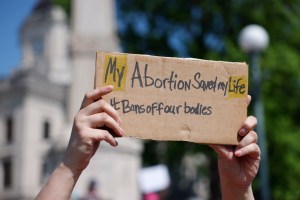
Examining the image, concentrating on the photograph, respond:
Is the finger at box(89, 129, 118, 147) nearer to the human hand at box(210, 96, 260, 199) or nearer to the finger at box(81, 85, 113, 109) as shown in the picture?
the finger at box(81, 85, 113, 109)

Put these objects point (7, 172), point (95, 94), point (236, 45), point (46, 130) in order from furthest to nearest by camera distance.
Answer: point (46, 130) → point (7, 172) → point (236, 45) → point (95, 94)

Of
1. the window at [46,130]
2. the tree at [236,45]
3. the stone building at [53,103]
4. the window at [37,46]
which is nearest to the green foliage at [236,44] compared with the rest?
the tree at [236,45]

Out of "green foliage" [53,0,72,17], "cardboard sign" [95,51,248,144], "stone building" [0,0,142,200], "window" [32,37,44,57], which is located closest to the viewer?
"cardboard sign" [95,51,248,144]

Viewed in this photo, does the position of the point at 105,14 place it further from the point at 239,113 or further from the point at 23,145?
the point at 23,145

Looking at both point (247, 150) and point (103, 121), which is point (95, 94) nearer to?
point (103, 121)

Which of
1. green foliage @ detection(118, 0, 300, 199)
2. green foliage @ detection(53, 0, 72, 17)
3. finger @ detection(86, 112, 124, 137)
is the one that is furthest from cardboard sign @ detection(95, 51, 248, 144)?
green foliage @ detection(53, 0, 72, 17)

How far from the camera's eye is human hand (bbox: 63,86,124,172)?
8.96 ft

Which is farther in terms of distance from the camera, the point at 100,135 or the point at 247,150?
the point at 247,150

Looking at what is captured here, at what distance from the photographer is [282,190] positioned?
24172mm

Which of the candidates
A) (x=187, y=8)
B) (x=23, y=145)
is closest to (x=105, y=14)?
(x=187, y=8)

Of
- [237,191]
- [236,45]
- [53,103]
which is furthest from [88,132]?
[53,103]

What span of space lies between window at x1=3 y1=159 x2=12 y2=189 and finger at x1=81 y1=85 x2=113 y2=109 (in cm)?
5955

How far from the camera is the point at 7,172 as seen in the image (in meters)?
64.2

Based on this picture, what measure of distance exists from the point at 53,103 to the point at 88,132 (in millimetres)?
64481
